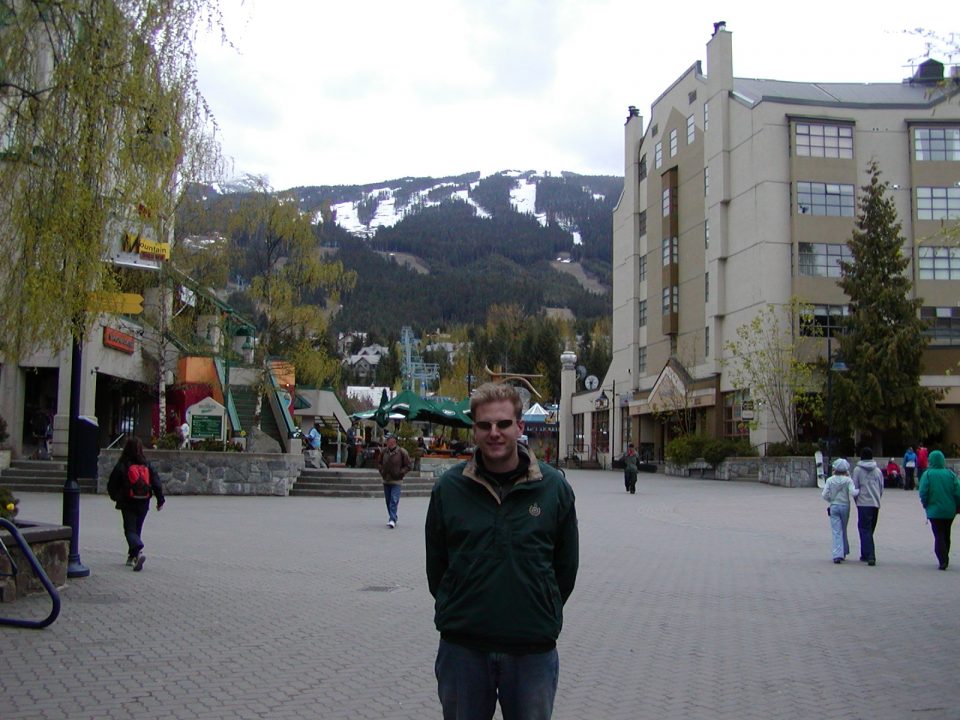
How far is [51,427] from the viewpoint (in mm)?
29250

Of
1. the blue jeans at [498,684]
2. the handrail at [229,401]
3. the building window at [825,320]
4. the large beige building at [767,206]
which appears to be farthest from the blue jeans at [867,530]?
the building window at [825,320]

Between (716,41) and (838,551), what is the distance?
40842 mm

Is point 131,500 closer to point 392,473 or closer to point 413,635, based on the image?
point 413,635

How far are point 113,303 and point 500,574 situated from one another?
23.9 feet

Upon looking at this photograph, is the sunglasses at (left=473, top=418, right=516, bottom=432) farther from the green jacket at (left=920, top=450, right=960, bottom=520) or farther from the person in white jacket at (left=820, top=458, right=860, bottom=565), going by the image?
the person in white jacket at (left=820, top=458, right=860, bottom=565)

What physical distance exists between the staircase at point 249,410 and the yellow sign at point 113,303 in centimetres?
3015

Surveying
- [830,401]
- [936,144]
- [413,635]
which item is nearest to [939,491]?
[413,635]

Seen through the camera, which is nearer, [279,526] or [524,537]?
[524,537]

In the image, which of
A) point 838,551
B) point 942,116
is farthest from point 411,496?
point 942,116

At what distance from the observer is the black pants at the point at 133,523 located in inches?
443

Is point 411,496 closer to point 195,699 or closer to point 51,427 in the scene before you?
point 51,427

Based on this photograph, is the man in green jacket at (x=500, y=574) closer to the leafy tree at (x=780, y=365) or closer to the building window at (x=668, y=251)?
the leafy tree at (x=780, y=365)

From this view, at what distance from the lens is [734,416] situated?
47094 mm

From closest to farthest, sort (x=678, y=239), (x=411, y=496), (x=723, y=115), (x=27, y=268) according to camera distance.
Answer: (x=27, y=268) → (x=411, y=496) → (x=723, y=115) → (x=678, y=239)
